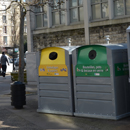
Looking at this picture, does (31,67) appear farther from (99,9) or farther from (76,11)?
(99,9)

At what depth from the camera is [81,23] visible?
16438 millimetres

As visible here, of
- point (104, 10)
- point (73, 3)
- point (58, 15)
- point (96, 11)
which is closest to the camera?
point (104, 10)

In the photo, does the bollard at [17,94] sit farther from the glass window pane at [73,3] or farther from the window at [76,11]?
the glass window pane at [73,3]

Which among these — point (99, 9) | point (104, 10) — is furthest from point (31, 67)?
point (104, 10)

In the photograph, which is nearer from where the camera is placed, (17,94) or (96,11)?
(17,94)

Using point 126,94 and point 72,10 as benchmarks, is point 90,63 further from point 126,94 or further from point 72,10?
point 72,10

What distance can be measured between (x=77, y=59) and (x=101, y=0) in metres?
8.72

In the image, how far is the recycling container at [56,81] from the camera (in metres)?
7.62

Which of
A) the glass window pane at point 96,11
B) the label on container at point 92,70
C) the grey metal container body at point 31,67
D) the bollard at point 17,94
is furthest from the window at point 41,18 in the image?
the label on container at point 92,70

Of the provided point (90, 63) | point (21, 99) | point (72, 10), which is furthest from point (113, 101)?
point (72, 10)

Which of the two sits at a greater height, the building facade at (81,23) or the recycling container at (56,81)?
the building facade at (81,23)

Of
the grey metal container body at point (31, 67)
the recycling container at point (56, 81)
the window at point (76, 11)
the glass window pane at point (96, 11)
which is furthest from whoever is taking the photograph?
the window at point (76, 11)

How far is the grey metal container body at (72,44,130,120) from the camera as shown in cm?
691

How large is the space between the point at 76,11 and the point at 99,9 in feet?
5.00
